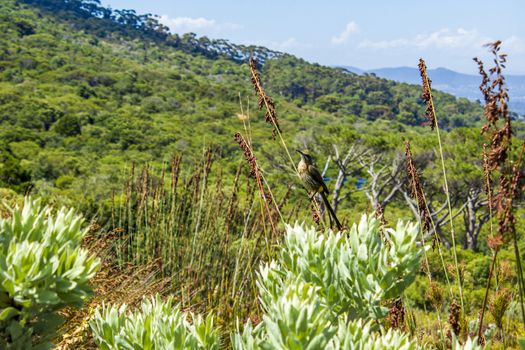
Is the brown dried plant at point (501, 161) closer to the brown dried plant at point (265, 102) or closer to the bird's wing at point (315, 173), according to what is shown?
the brown dried plant at point (265, 102)

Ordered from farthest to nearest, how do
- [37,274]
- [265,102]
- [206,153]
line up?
[206,153]
[265,102]
[37,274]

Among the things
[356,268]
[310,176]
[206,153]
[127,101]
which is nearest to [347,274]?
[356,268]

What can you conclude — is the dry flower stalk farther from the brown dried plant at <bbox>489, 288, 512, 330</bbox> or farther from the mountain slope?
the mountain slope

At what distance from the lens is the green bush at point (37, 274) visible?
0.74m

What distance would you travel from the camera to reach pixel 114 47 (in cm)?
8019

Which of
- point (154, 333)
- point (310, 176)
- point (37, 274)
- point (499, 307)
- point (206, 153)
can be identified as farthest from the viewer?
point (206, 153)

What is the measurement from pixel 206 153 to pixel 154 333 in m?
2.57

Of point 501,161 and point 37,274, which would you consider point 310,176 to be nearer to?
point 501,161

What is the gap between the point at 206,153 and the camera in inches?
134

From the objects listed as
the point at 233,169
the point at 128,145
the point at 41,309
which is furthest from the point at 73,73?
the point at 41,309

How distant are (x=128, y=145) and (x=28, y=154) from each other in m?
7.36

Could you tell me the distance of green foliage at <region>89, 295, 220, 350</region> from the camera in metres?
0.86

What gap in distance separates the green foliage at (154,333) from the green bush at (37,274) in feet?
0.30

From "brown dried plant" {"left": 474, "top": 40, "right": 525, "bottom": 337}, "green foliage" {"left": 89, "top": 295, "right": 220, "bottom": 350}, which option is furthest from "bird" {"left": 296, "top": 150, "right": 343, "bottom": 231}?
"green foliage" {"left": 89, "top": 295, "right": 220, "bottom": 350}
